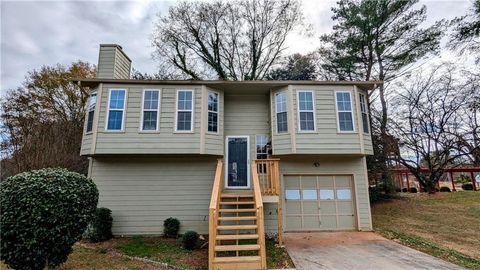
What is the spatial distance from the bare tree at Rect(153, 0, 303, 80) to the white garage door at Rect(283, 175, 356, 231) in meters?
10.6

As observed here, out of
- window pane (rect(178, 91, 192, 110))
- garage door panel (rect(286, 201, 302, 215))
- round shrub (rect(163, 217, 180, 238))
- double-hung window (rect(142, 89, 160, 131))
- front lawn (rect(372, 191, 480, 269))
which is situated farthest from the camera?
garage door panel (rect(286, 201, 302, 215))

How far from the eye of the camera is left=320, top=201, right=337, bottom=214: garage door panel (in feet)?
31.1

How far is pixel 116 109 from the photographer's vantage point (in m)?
9.05

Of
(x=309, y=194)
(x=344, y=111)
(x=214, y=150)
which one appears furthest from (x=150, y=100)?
(x=344, y=111)

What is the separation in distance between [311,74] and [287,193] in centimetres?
1076

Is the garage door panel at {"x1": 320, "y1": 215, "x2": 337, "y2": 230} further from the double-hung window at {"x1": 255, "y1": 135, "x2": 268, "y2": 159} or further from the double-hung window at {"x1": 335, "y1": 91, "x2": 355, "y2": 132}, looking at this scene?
the double-hung window at {"x1": 335, "y1": 91, "x2": 355, "y2": 132}

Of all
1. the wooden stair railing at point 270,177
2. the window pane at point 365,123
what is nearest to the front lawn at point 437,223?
the window pane at point 365,123

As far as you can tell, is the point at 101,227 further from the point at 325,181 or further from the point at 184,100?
the point at 325,181

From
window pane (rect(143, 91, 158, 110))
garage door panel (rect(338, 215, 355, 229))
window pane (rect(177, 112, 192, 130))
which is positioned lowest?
garage door panel (rect(338, 215, 355, 229))

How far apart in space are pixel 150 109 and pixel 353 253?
8.13 meters

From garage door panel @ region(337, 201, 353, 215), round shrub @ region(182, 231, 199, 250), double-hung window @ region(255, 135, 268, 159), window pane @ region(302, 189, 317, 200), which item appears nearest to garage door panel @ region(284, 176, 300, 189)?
window pane @ region(302, 189, 317, 200)

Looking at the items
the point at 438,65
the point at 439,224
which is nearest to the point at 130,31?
the point at 439,224

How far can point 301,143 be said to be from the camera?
8.88 metres

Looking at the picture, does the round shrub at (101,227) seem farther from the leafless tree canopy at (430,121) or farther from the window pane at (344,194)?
the leafless tree canopy at (430,121)
